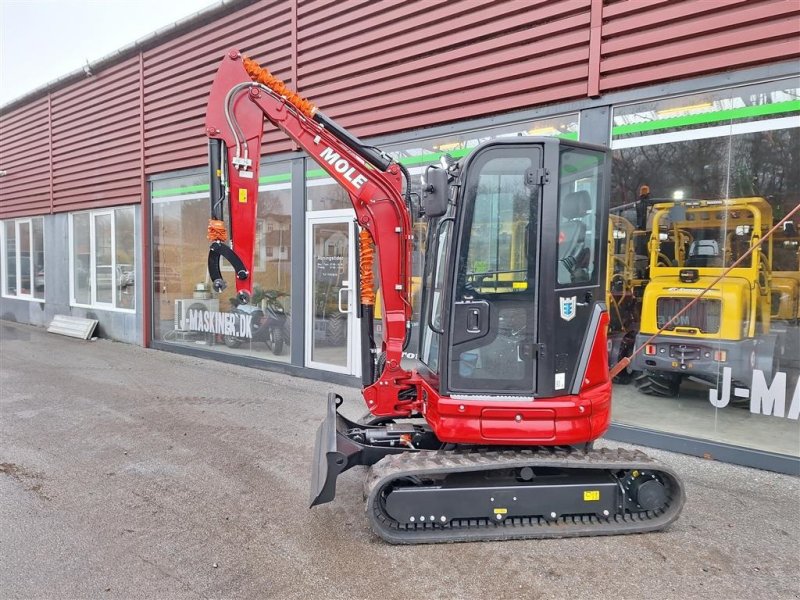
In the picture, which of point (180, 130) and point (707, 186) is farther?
point (180, 130)

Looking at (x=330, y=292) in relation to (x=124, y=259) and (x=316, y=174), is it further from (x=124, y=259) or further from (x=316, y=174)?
(x=124, y=259)

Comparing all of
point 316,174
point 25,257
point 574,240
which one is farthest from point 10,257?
point 574,240

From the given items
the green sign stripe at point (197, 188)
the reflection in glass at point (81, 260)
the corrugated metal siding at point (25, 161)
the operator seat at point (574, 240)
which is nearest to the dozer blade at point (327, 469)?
the operator seat at point (574, 240)

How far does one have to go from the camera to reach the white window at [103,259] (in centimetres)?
1084

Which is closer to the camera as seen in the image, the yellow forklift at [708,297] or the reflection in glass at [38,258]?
the yellow forklift at [708,297]

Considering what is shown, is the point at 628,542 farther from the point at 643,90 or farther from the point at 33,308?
the point at 33,308

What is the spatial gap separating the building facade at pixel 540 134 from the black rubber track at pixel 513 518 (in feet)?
4.18

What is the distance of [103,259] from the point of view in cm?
1154

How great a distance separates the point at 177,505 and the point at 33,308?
13484 mm

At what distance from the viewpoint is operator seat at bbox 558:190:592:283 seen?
10.3 feet

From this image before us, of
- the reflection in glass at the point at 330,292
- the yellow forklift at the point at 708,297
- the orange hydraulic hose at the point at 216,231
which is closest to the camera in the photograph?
the orange hydraulic hose at the point at 216,231

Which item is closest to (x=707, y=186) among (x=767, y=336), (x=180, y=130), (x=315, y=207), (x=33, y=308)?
(x=767, y=336)

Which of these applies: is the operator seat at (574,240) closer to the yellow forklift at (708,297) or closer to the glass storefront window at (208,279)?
the yellow forklift at (708,297)

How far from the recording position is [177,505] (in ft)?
11.9
